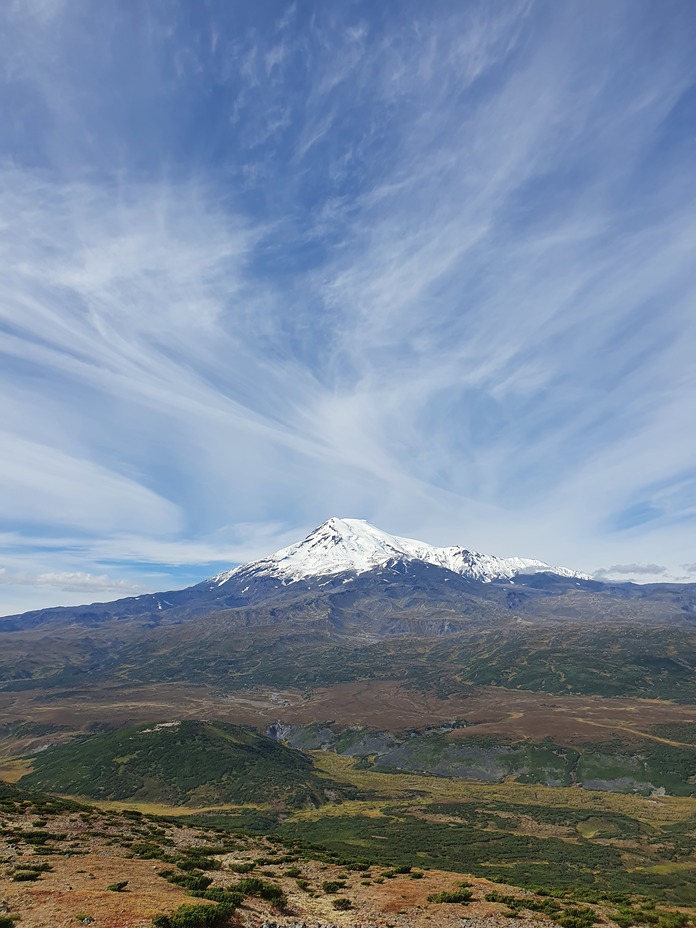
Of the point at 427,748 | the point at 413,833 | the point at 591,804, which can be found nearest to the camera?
the point at 413,833

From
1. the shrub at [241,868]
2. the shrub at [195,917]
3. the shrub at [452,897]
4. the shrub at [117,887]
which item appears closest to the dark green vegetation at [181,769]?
the shrub at [241,868]

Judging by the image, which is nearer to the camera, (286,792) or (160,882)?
(160,882)

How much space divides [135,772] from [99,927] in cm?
13933

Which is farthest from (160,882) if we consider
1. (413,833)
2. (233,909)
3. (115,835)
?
(413,833)

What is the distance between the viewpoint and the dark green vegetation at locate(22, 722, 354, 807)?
12194 cm

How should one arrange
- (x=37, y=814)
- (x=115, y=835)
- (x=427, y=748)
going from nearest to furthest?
(x=115, y=835), (x=37, y=814), (x=427, y=748)

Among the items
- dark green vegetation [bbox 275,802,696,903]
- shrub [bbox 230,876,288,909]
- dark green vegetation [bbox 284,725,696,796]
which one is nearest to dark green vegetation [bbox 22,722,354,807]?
dark green vegetation [bbox 275,802,696,903]

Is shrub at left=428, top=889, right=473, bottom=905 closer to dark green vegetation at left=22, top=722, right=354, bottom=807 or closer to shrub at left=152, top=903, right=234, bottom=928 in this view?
shrub at left=152, top=903, right=234, bottom=928

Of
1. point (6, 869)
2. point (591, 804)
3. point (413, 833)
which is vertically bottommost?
point (591, 804)

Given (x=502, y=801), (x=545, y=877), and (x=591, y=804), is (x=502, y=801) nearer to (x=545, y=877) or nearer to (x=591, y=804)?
(x=591, y=804)

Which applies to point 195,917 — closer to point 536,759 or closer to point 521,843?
point 521,843

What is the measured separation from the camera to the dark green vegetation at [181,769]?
12194cm

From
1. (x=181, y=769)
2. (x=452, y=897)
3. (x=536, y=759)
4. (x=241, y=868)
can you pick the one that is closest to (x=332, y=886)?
(x=241, y=868)

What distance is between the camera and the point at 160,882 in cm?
2753
